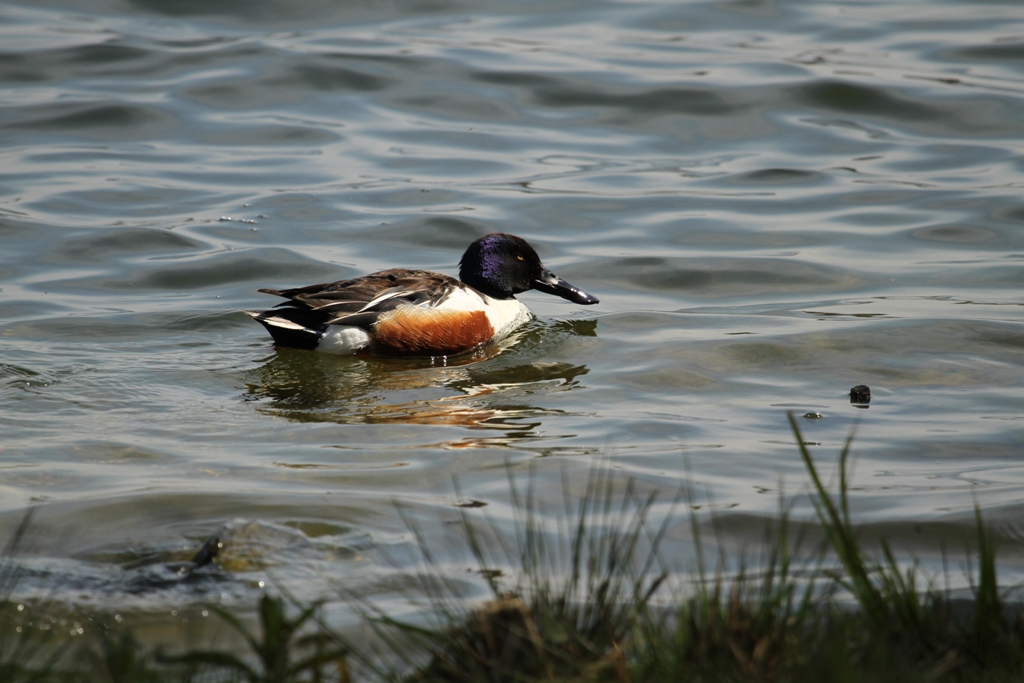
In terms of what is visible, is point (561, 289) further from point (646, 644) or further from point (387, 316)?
point (646, 644)

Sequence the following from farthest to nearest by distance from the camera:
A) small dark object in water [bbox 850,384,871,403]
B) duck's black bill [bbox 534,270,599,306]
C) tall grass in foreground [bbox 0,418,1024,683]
→ duck's black bill [bbox 534,270,599,306] → small dark object in water [bbox 850,384,871,403] → tall grass in foreground [bbox 0,418,1024,683]

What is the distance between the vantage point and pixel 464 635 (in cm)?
282

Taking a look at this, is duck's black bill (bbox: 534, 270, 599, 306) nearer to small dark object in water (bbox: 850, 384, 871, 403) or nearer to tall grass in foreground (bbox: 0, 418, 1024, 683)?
small dark object in water (bbox: 850, 384, 871, 403)

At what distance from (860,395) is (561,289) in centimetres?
294

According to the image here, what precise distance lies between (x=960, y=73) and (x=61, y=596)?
13.7 m

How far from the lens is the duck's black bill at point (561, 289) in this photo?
8844 mm

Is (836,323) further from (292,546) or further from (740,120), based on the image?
(740,120)

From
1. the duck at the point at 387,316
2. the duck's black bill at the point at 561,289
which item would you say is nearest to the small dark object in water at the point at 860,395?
the duck's black bill at the point at 561,289

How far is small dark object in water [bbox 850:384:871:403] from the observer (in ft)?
21.4

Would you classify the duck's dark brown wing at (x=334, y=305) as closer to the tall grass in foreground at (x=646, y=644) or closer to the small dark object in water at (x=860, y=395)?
the small dark object in water at (x=860, y=395)

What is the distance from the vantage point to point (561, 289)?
8922 millimetres

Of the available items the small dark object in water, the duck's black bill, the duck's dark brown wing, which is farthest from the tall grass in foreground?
the duck's black bill

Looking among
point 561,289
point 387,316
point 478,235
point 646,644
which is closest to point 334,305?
point 387,316

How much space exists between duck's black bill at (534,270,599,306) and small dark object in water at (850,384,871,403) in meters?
2.63
